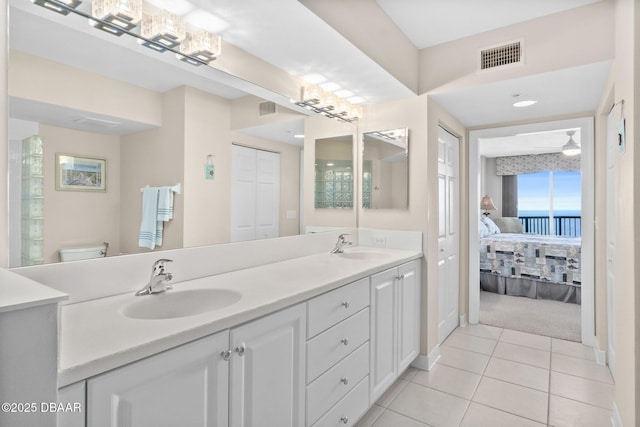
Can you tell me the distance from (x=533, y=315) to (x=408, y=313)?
2279 mm

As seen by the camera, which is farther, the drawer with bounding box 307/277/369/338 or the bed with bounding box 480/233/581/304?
the bed with bounding box 480/233/581/304

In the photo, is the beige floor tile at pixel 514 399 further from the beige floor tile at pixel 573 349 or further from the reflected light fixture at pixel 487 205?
the reflected light fixture at pixel 487 205

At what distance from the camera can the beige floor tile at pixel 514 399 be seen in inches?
79.0

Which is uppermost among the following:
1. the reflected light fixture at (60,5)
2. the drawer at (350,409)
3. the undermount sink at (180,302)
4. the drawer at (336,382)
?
the reflected light fixture at (60,5)

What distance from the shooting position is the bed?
4.23 meters

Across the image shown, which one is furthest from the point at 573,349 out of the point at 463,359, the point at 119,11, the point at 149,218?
the point at 119,11

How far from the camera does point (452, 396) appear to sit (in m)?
2.18

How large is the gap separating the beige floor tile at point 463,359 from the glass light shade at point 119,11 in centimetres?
291

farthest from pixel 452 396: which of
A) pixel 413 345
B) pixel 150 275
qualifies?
pixel 150 275

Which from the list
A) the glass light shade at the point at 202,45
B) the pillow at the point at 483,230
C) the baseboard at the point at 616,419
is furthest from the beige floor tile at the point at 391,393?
the pillow at the point at 483,230

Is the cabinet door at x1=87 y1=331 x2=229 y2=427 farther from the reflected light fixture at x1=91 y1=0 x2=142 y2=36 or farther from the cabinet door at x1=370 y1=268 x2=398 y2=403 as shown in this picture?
the reflected light fixture at x1=91 y1=0 x2=142 y2=36

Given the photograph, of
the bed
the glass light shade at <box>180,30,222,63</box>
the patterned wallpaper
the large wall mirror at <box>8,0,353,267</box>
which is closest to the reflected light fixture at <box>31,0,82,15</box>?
the large wall mirror at <box>8,0,353,267</box>

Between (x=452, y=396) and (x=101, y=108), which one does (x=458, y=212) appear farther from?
(x=101, y=108)

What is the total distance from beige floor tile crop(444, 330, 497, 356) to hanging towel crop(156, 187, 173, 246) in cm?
261
